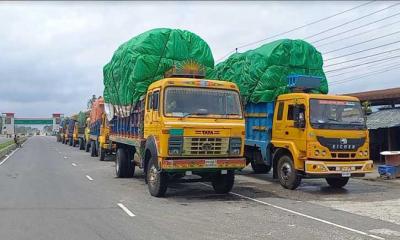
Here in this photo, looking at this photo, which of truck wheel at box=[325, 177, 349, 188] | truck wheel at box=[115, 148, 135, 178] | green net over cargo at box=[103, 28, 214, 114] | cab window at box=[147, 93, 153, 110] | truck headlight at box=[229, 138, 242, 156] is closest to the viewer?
truck headlight at box=[229, 138, 242, 156]

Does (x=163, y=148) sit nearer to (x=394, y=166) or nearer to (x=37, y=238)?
(x=37, y=238)

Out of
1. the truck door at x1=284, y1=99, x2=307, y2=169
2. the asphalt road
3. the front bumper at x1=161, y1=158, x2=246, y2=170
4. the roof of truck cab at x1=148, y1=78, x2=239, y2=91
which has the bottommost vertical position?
the asphalt road

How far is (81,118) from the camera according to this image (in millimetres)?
44062

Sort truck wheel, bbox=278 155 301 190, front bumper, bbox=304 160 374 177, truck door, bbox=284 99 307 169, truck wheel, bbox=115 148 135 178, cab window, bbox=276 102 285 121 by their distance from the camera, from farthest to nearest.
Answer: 1. truck wheel, bbox=115 148 135 178
2. cab window, bbox=276 102 285 121
3. truck wheel, bbox=278 155 301 190
4. truck door, bbox=284 99 307 169
5. front bumper, bbox=304 160 374 177

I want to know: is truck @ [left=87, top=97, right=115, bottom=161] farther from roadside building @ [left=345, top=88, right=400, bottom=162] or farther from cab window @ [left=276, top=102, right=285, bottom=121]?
roadside building @ [left=345, top=88, right=400, bottom=162]

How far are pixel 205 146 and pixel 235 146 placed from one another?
2.63 feet

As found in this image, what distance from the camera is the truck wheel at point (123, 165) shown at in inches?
693

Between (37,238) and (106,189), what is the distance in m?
6.51

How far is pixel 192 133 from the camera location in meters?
12.1

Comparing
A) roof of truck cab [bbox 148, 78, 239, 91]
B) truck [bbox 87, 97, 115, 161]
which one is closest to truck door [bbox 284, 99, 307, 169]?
roof of truck cab [bbox 148, 78, 239, 91]

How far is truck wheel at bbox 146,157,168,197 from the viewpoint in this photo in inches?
497

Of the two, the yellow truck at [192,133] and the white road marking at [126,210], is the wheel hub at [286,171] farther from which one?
the white road marking at [126,210]

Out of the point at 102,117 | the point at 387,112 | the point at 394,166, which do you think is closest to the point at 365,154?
the point at 394,166

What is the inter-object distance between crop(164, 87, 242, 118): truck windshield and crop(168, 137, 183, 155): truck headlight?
0.63 meters
